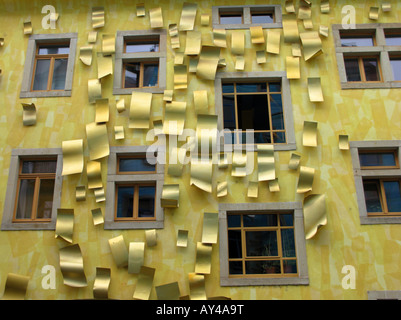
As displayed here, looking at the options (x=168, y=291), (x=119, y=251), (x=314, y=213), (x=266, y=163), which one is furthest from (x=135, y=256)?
(x=314, y=213)

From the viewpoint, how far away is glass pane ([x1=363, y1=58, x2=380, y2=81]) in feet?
37.8

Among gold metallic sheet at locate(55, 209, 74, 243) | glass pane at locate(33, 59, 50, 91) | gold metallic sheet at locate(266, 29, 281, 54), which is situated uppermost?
gold metallic sheet at locate(266, 29, 281, 54)

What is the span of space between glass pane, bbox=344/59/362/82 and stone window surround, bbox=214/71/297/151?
1777mm

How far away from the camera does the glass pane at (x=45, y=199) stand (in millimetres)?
10445

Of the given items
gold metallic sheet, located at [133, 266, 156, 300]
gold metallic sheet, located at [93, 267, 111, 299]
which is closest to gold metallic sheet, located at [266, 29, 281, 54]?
gold metallic sheet, located at [133, 266, 156, 300]

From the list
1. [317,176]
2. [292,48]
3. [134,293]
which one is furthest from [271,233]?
[292,48]

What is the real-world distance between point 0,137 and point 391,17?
11.1 metres

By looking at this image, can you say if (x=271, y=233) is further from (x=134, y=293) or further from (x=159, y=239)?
(x=134, y=293)

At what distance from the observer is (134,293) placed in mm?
9492

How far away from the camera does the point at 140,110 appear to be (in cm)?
1089

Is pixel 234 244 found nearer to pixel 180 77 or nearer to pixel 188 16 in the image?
pixel 180 77

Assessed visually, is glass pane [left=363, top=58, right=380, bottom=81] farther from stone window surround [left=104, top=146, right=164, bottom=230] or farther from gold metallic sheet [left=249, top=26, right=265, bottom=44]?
stone window surround [left=104, top=146, right=164, bottom=230]

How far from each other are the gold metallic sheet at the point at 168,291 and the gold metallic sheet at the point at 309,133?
463 centimetres

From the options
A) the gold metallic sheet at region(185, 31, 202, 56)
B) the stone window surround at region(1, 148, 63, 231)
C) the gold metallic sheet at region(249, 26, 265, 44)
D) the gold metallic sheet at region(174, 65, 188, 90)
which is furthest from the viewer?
the gold metallic sheet at region(249, 26, 265, 44)
